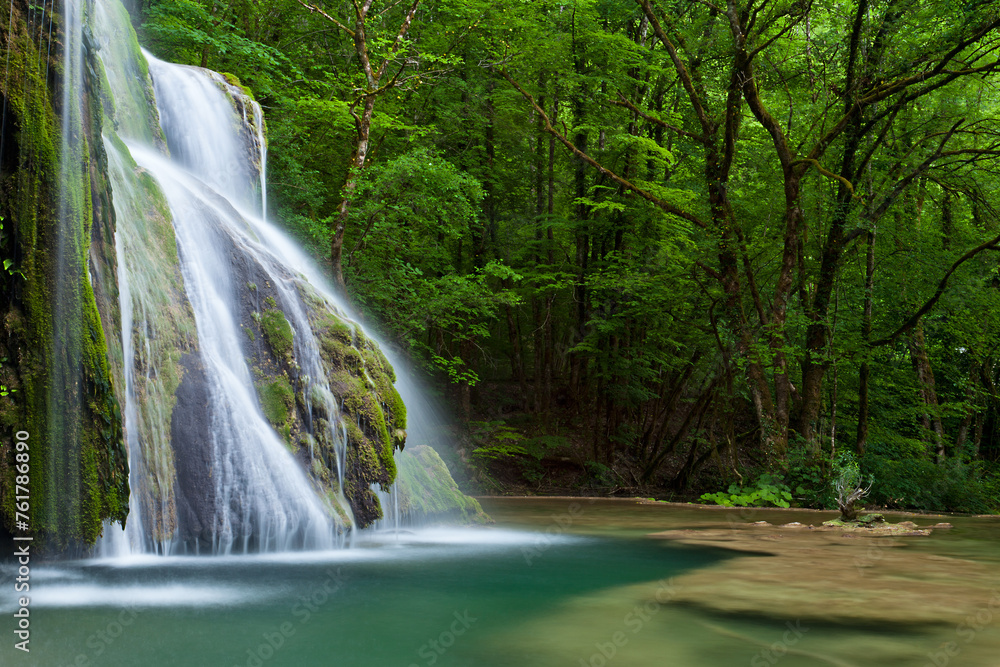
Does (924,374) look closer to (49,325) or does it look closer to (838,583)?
(838,583)

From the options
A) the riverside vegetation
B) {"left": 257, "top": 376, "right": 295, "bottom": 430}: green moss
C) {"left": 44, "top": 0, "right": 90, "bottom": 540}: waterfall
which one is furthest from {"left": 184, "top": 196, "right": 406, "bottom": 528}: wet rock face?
the riverside vegetation

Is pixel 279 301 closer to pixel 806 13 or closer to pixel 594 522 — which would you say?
pixel 594 522

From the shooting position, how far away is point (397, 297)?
15336mm

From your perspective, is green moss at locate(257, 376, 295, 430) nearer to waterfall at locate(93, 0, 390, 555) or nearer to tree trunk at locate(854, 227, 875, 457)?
waterfall at locate(93, 0, 390, 555)

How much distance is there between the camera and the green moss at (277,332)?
855cm

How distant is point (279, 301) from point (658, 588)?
5.69 m

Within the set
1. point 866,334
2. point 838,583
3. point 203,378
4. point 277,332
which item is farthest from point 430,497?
point 866,334

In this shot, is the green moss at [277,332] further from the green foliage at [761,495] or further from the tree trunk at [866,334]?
the tree trunk at [866,334]

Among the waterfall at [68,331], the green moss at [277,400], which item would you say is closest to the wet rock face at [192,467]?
the green moss at [277,400]

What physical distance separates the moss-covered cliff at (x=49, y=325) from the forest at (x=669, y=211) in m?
7.22

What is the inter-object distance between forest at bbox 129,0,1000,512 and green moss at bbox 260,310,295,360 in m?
4.88

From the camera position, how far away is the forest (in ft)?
47.1

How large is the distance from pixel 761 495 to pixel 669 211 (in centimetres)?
636

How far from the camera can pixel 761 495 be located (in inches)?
561
